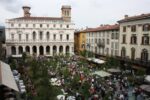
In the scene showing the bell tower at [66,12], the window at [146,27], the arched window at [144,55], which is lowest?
the arched window at [144,55]

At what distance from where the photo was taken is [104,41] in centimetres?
5831

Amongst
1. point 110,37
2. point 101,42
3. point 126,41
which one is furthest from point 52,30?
point 126,41

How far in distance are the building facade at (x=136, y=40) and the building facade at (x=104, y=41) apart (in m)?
3.18

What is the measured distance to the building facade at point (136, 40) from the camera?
39094 mm

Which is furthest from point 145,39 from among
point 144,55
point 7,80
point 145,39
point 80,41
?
point 80,41

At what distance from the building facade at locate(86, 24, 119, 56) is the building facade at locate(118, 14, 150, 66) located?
3.18m

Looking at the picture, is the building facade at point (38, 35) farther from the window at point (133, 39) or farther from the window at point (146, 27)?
the window at point (146, 27)

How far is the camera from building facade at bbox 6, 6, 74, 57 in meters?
70.6

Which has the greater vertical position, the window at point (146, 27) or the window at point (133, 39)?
the window at point (146, 27)

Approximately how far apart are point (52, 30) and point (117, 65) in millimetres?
35969

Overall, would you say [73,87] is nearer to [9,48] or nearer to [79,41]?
[9,48]

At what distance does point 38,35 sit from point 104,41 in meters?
25.1

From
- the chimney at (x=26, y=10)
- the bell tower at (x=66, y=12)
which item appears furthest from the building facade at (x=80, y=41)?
the chimney at (x=26, y=10)

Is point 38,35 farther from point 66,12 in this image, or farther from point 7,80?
point 7,80
